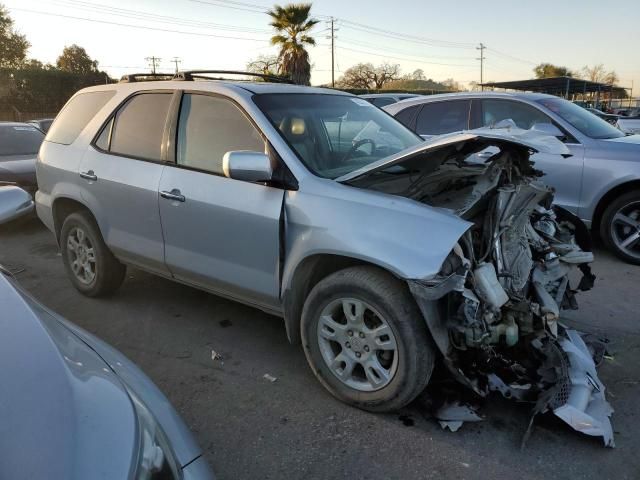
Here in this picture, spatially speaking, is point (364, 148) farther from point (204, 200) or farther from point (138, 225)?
point (138, 225)

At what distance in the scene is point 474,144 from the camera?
3129mm

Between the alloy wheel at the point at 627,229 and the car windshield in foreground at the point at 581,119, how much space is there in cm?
91

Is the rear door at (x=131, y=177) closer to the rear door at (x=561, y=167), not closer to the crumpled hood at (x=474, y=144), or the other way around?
the crumpled hood at (x=474, y=144)

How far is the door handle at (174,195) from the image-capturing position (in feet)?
12.1

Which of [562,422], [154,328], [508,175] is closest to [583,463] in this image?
[562,422]

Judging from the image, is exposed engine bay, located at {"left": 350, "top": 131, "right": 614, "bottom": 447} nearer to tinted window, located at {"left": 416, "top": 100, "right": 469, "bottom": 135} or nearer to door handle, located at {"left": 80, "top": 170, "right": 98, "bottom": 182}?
door handle, located at {"left": 80, "top": 170, "right": 98, "bottom": 182}

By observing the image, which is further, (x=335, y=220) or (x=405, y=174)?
(x=405, y=174)

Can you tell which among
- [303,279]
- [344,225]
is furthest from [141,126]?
[344,225]

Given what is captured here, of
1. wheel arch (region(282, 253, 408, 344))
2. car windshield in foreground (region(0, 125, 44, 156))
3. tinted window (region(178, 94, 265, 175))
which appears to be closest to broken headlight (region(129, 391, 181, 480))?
wheel arch (region(282, 253, 408, 344))

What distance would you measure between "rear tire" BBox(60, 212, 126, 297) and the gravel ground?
0.57ft

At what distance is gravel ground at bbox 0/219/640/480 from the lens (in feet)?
8.63

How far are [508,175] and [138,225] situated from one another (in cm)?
270

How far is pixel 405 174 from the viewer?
351 centimetres

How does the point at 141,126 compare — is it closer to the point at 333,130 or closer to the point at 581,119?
the point at 333,130
